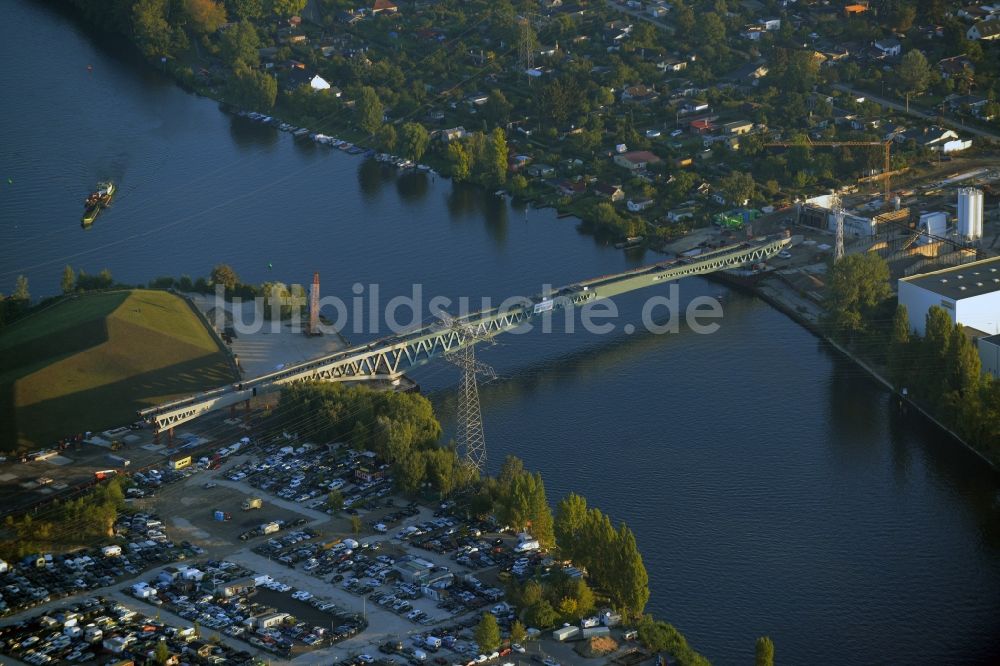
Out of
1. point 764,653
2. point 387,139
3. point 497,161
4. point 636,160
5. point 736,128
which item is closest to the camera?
point 764,653

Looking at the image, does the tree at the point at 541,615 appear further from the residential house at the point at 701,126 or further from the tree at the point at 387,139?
the tree at the point at 387,139

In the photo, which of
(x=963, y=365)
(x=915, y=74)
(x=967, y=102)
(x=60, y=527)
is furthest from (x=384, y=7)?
(x=60, y=527)

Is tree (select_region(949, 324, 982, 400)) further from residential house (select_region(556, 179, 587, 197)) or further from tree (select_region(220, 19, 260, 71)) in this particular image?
tree (select_region(220, 19, 260, 71))

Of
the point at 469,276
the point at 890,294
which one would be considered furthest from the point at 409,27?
the point at 890,294

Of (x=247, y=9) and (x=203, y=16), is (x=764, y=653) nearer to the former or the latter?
(x=203, y=16)

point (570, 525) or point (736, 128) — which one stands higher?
point (736, 128)

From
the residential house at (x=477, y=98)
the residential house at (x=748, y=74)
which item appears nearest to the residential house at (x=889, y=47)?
the residential house at (x=748, y=74)

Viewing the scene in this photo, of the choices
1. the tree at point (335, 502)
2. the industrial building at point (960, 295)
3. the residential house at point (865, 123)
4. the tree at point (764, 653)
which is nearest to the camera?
the tree at point (764, 653)

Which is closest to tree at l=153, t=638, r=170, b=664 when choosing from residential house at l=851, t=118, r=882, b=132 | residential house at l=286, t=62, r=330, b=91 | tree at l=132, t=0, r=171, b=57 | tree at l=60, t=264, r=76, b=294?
tree at l=60, t=264, r=76, b=294
